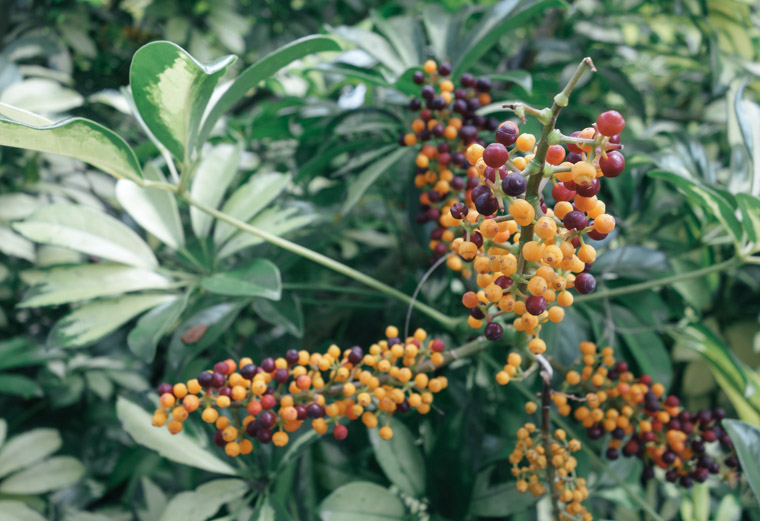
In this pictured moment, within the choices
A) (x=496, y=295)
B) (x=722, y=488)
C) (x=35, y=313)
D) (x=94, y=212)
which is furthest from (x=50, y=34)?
(x=722, y=488)

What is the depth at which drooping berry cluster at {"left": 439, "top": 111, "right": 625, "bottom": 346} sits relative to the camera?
424mm

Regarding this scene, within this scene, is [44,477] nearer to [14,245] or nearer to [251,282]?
[14,245]

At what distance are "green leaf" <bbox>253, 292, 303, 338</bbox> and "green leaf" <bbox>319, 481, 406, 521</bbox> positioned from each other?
0.78ft

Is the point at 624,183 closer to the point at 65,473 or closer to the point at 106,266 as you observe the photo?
the point at 106,266

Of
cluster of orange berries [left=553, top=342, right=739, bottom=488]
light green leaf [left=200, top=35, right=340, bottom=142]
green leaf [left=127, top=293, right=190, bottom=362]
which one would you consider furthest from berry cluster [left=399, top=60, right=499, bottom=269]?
green leaf [left=127, top=293, right=190, bottom=362]

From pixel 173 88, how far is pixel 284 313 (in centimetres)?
38

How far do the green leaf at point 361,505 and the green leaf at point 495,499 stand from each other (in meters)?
0.12

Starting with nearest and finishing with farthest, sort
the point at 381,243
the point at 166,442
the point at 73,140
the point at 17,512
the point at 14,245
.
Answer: the point at 73,140 → the point at 166,442 → the point at 17,512 → the point at 14,245 → the point at 381,243

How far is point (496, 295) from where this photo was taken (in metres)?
0.48

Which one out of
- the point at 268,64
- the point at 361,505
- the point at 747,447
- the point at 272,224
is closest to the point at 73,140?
the point at 268,64

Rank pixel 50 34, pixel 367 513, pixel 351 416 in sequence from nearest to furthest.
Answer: pixel 351 416, pixel 367 513, pixel 50 34

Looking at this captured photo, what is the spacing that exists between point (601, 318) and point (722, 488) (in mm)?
511

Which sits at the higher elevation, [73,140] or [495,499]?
[73,140]

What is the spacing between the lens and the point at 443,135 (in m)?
0.80
